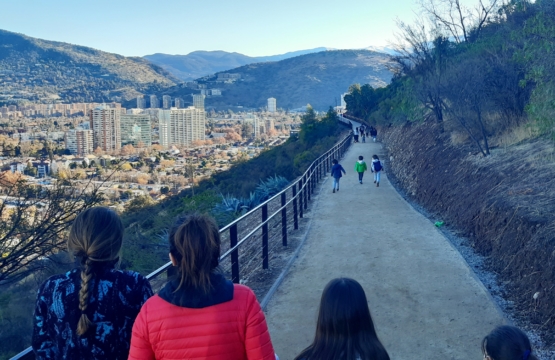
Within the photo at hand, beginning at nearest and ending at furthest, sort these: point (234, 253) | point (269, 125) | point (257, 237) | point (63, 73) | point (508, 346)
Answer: point (508, 346) → point (234, 253) → point (257, 237) → point (269, 125) → point (63, 73)

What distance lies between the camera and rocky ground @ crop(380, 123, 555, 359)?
604cm

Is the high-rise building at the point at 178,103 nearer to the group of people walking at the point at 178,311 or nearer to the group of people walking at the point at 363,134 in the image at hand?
the group of people walking at the point at 363,134

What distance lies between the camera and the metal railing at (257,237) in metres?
5.96

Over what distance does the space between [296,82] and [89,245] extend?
157090mm

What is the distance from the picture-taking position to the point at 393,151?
1049 inches

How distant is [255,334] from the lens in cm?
246

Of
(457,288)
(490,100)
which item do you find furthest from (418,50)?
(457,288)

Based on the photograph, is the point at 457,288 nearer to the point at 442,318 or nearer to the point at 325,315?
the point at 442,318

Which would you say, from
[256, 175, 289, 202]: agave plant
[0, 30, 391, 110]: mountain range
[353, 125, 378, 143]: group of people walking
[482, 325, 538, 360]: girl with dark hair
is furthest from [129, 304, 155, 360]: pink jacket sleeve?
[0, 30, 391, 110]: mountain range

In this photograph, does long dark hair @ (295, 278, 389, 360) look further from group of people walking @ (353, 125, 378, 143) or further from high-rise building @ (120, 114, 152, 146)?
high-rise building @ (120, 114, 152, 146)

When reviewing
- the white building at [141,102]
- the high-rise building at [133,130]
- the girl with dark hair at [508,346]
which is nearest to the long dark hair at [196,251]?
the girl with dark hair at [508,346]

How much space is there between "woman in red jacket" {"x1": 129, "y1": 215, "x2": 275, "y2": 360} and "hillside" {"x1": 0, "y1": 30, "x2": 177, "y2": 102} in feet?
254

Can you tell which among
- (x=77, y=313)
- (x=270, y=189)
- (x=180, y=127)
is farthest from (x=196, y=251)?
(x=180, y=127)

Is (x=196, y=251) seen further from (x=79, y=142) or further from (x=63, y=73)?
(x=63, y=73)
